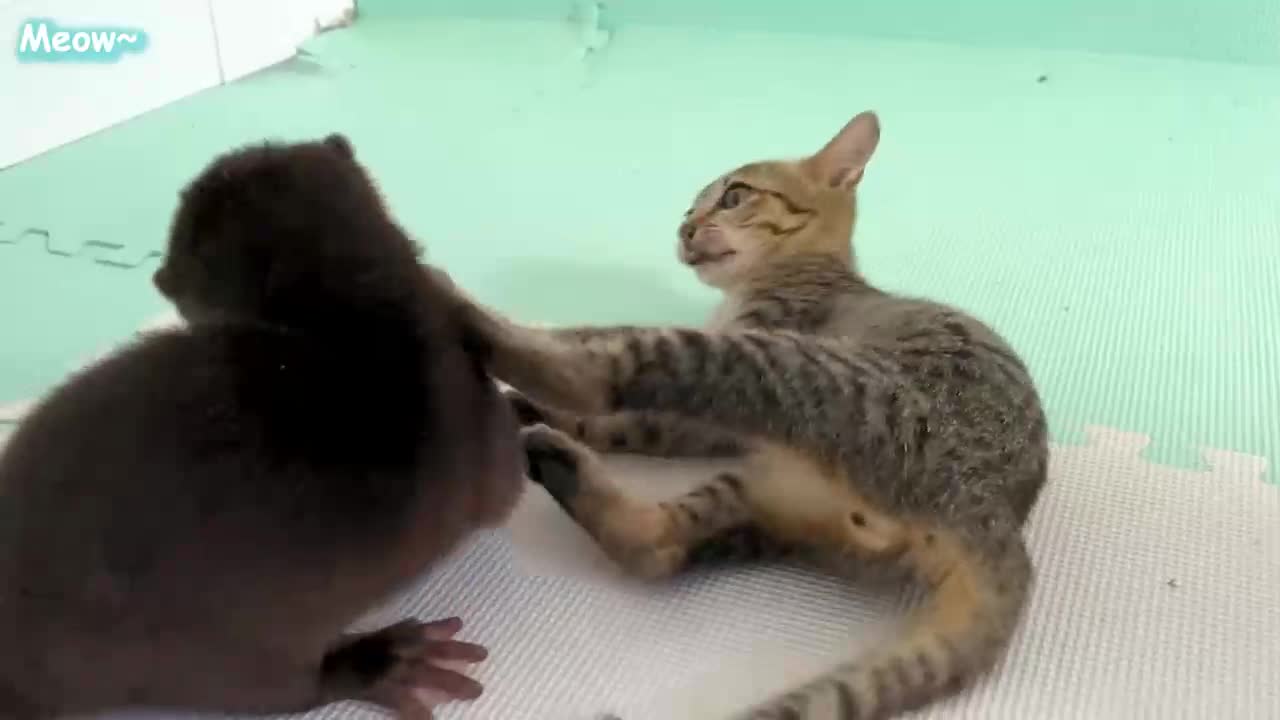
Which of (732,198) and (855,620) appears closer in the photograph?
(855,620)

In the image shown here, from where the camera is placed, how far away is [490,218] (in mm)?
2168

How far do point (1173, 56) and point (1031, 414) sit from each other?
224 cm

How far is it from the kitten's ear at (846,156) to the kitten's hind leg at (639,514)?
645 mm

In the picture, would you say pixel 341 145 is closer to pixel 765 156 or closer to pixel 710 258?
pixel 710 258

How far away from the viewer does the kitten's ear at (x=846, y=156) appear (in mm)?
1745

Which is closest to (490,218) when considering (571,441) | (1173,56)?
(571,441)

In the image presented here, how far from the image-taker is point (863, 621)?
1.16 meters

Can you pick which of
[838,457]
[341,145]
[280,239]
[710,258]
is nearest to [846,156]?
[710,258]

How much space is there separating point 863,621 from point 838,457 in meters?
0.15

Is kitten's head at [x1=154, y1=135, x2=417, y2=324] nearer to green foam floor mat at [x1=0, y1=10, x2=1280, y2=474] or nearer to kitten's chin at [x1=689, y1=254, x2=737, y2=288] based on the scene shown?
green foam floor mat at [x1=0, y1=10, x2=1280, y2=474]

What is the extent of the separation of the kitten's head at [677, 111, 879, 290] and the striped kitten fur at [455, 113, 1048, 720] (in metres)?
0.40

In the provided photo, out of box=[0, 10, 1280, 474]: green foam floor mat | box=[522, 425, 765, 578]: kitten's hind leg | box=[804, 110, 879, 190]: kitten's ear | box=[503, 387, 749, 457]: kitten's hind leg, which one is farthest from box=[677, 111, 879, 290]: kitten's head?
box=[522, 425, 765, 578]: kitten's hind leg

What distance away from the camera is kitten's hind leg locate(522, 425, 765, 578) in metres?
1.20

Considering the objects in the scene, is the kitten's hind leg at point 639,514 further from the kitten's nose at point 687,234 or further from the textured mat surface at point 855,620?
the kitten's nose at point 687,234
